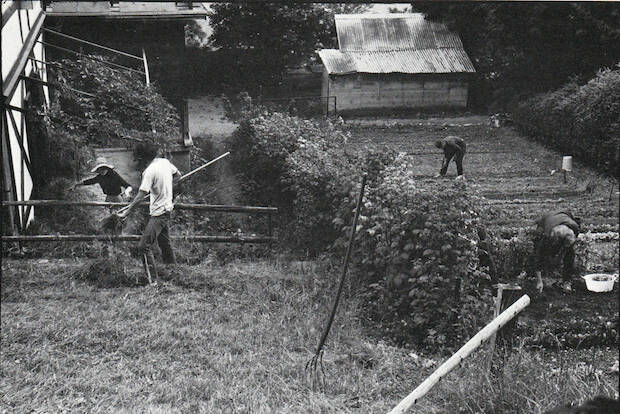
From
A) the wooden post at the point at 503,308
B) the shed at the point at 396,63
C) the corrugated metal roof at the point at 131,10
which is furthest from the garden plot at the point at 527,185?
the corrugated metal roof at the point at 131,10

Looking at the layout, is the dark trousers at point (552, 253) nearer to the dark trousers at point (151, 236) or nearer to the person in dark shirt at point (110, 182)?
the dark trousers at point (151, 236)

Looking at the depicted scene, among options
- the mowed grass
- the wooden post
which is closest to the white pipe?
the wooden post

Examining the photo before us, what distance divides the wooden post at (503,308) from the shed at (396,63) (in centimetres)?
868

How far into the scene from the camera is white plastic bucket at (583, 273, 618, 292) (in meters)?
8.82

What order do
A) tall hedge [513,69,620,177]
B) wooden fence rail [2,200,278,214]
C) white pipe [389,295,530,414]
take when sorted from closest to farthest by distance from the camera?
white pipe [389,295,530,414]
wooden fence rail [2,200,278,214]
tall hedge [513,69,620,177]

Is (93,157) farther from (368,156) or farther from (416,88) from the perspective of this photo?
(416,88)

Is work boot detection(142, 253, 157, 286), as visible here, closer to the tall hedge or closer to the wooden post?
the wooden post

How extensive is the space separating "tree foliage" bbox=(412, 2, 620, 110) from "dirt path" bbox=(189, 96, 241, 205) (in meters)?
5.42

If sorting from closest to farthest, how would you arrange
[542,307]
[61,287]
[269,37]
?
[61,287] → [542,307] → [269,37]

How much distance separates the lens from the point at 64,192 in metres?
11.4

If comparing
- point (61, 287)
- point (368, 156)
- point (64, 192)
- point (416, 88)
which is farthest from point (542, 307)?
point (416, 88)

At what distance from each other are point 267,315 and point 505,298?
2763 mm

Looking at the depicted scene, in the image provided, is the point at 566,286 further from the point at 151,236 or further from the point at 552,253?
the point at 151,236

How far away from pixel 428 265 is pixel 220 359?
8.02ft
